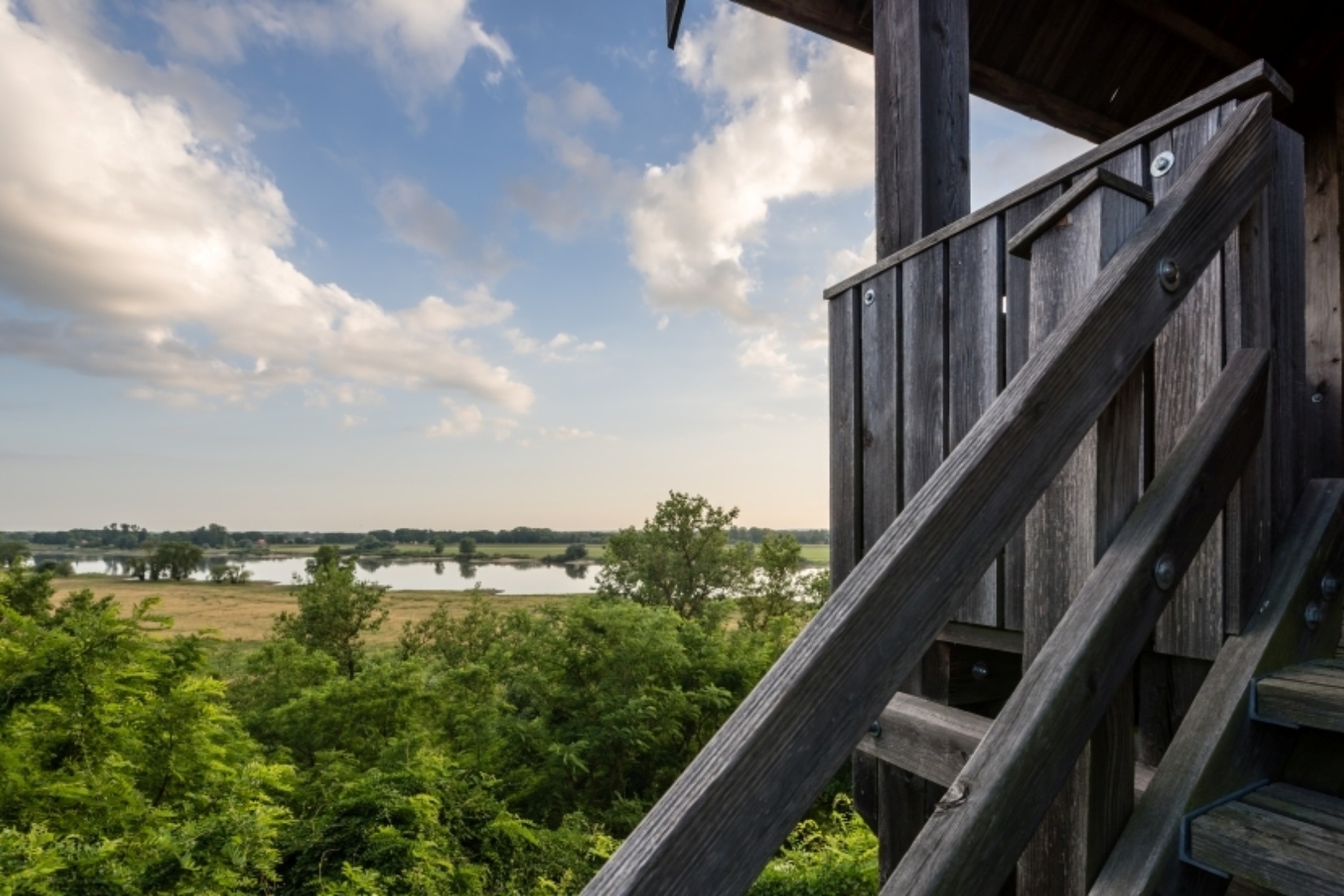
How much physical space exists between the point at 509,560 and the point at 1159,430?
35.5 m

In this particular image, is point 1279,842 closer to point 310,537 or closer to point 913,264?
point 913,264

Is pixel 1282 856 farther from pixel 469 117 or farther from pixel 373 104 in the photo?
pixel 373 104

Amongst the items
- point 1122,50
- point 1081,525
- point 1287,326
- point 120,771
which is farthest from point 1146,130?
point 120,771

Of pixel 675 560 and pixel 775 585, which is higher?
pixel 675 560

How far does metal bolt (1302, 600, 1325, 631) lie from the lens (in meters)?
0.99

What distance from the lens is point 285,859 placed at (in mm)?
5277

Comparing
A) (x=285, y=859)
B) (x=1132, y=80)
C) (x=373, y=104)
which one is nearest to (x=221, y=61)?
(x=373, y=104)

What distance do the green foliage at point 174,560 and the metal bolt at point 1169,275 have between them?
2982 centimetres

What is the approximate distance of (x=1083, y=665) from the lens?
753mm

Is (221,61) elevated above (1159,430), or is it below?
above

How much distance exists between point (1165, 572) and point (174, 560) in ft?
100

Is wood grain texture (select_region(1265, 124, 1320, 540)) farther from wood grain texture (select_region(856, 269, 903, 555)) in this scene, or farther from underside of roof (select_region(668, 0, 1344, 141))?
underside of roof (select_region(668, 0, 1344, 141))

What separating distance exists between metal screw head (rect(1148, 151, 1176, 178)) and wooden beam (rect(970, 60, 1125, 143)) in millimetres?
2288

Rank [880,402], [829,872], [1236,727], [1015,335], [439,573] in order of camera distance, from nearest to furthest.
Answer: [1236,727] → [1015,335] → [880,402] → [829,872] → [439,573]
